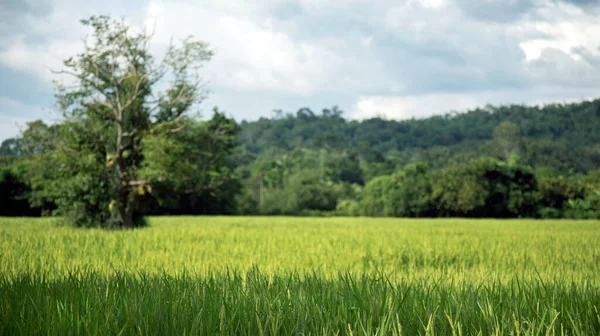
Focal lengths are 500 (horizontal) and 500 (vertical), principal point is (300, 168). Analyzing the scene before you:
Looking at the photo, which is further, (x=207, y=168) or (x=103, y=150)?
(x=207, y=168)

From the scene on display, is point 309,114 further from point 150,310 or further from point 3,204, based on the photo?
point 150,310

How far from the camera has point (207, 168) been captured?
38.1m

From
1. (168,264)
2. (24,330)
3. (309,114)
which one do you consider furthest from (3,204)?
(309,114)

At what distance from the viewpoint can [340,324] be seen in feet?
8.82

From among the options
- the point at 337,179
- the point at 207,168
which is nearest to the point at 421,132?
the point at 337,179

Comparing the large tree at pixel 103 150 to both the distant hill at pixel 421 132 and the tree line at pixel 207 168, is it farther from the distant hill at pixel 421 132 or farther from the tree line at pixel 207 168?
the distant hill at pixel 421 132

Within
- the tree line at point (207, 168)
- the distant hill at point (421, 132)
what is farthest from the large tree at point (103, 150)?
the distant hill at point (421, 132)

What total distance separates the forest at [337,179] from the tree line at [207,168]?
9cm

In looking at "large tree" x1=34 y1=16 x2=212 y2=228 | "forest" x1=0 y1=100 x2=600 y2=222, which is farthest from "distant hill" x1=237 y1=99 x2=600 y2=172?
"large tree" x1=34 y1=16 x2=212 y2=228

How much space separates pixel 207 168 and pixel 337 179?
98.5ft

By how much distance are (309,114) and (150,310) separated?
128 metres

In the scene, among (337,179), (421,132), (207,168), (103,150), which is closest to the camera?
(103,150)

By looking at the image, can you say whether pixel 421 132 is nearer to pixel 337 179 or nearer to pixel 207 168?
pixel 337 179

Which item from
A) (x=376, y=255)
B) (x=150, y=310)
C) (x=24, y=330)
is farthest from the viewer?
(x=376, y=255)
